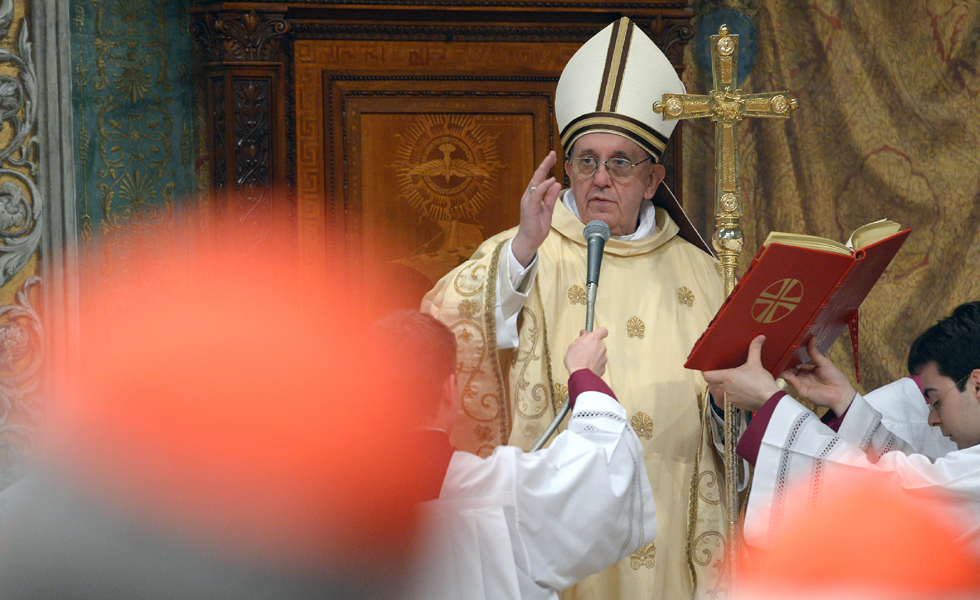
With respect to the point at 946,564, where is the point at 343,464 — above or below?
above

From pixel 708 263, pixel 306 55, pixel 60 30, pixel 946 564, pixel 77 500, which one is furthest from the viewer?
pixel 306 55

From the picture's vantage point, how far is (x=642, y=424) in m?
2.93

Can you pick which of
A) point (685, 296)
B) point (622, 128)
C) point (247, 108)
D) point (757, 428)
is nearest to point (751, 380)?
point (757, 428)

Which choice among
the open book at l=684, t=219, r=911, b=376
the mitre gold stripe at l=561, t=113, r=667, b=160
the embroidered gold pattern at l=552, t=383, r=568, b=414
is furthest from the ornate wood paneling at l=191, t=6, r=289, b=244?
the open book at l=684, t=219, r=911, b=376

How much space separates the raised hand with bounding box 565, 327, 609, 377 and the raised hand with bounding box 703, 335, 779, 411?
307 mm

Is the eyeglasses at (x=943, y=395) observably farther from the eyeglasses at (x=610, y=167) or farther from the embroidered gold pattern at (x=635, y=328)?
the eyeglasses at (x=610, y=167)

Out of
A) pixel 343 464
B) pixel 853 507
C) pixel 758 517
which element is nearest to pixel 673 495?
pixel 758 517

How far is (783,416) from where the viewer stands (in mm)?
2461

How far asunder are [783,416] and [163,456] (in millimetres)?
1769

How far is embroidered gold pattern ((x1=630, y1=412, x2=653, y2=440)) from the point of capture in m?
2.92

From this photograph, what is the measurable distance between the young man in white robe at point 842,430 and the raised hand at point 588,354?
0.31m

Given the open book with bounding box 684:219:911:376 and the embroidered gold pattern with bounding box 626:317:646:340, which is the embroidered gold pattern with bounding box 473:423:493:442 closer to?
the embroidered gold pattern with bounding box 626:317:646:340

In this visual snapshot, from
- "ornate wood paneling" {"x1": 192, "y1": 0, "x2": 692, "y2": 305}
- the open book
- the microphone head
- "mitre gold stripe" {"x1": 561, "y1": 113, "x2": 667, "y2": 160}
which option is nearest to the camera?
the open book

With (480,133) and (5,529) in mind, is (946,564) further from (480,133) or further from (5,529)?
(480,133)
